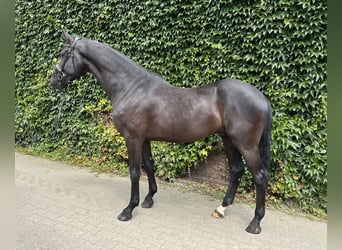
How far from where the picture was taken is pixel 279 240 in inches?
104

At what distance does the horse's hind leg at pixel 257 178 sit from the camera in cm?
259

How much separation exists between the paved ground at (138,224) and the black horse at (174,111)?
8.6 inches

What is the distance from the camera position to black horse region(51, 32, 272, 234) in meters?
2.59

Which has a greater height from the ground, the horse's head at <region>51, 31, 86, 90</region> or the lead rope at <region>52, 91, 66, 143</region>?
the horse's head at <region>51, 31, 86, 90</region>

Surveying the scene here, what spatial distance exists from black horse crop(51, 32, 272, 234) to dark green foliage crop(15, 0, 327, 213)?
2.99ft

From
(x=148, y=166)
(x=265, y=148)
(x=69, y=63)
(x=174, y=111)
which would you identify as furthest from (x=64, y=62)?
(x=265, y=148)

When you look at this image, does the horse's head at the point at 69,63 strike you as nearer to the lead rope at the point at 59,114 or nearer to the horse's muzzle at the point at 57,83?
the horse's muzzle at the point at 57,83

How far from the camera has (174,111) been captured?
2736mm

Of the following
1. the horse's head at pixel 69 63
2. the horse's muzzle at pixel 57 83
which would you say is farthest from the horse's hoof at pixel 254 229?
the horse's muzzle at pixel 57 83

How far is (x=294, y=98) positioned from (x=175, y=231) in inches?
93.0

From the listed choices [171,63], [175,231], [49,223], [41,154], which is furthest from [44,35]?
Result: [175,231]

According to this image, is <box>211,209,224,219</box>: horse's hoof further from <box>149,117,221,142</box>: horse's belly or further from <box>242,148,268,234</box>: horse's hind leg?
<box>149,117,221,142</box>: horse's belly

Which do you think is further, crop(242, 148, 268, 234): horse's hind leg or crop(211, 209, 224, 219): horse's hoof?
crop(211, 209, 224, 219): horse's hoof

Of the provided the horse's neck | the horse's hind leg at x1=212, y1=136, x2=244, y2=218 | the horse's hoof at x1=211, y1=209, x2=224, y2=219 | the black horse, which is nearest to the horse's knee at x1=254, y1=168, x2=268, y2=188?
the black horse
